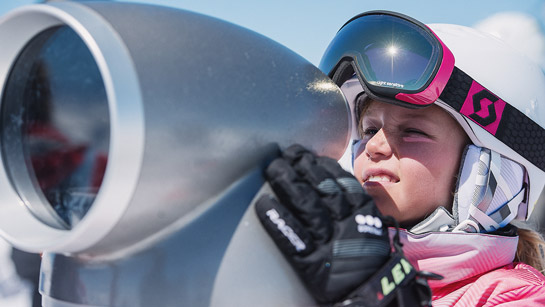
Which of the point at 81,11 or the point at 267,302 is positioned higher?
the point at 81,11

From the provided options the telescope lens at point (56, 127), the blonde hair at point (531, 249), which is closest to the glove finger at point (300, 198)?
the telescope lens at point (56, 127)

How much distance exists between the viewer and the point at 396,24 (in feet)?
4.56

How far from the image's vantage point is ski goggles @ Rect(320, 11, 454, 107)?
1315 millimetres

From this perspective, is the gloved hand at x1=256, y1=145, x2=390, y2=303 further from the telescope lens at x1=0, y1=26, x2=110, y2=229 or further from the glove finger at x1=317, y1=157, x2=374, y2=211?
the telescope lens at x1=0, y1=26, x2=110, y2=229

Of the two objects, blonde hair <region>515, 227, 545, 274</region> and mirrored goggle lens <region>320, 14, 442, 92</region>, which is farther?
blonde hair <region>515, 227, 545, 274</region>

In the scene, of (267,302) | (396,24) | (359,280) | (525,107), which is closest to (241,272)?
(267,302)

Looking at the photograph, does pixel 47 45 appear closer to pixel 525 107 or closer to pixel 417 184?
pixel 417 184

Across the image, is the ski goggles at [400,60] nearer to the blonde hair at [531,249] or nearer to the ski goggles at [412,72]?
the ski goggles at [412,72]

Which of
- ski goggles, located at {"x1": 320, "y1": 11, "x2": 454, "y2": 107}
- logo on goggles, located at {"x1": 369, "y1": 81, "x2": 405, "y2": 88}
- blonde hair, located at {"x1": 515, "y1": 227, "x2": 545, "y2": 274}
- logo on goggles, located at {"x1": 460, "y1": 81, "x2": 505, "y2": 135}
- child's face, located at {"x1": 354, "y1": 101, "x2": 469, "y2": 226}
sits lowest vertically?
blonde hair, located at {"x1": 515, "y1": 227, "x2": 545, "y2": 274}

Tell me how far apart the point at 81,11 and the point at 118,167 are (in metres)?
0.21

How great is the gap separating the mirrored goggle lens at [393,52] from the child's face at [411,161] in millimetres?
145

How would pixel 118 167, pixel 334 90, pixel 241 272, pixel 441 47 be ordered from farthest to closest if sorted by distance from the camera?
pixel 441 47, pixel 334 90, pixel 241 272, pixel 118 167

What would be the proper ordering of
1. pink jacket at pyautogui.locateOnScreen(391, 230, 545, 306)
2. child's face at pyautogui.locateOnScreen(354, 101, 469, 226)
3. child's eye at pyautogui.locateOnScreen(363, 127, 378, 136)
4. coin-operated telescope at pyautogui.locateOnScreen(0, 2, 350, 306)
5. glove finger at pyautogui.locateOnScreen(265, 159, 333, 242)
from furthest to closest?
child's eye at pyautogui.locateOnScreen(363, 127, 378, 136), child's face at pyautogui.locateOnScreen(354, 101, 469, 226), pink jacket at pyautogui.locateOnScreen(391, 230, 545, 306), glove finger at pyautogui.locateOnScreen(265, 159, 333, 242), coin-operated telescope at pyautogui.locateOnScreen(0, 2, 350, 306)

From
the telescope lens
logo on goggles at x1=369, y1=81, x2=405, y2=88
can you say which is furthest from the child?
the telescope lens
